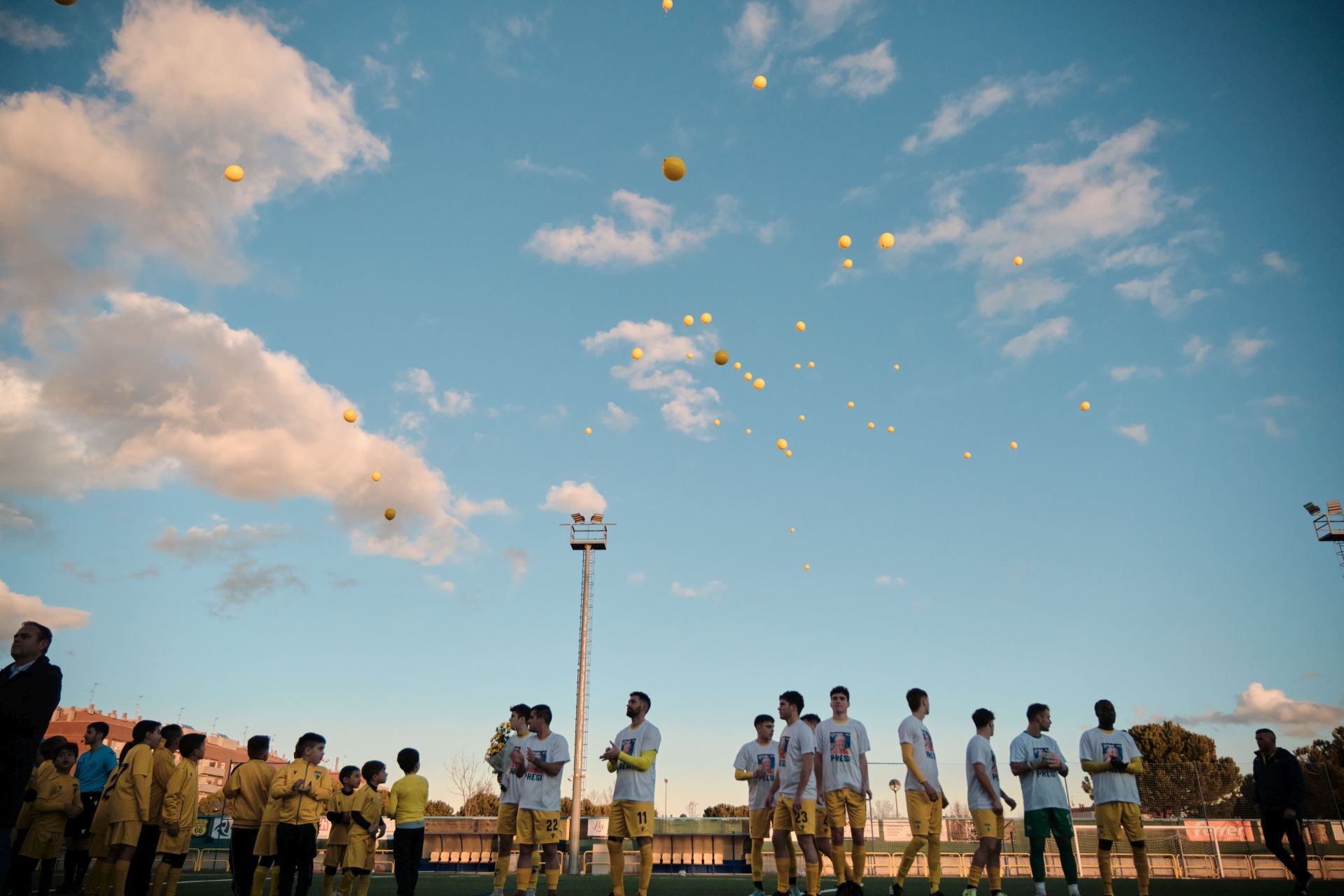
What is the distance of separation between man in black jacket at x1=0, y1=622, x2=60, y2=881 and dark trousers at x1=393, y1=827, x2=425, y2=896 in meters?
4.45

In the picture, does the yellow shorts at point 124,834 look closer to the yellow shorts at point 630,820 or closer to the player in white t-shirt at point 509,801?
the player in white t-shirt at point 509,801

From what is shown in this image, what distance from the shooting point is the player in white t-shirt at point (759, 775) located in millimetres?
9711

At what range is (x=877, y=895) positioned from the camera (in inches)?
404

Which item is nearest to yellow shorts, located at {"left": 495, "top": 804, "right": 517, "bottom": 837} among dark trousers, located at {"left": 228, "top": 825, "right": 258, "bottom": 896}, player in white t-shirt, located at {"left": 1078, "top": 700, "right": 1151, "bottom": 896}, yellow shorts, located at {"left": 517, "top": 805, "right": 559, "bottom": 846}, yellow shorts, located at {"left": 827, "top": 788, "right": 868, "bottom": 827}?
yellow shorts, located at {"left": 517, "top": 805, "right": 559, "bottom": 846}

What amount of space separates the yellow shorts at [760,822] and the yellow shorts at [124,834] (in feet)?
20.0

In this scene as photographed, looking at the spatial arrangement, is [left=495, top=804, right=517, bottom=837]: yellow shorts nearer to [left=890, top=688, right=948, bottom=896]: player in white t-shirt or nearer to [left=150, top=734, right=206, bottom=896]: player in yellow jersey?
[left=150, top=734, right=206, bottom=896]: player in yellow jersey

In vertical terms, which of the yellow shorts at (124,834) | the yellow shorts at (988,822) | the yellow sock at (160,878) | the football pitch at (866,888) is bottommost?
the football pitch at (866,888)

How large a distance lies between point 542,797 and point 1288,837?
322 inches

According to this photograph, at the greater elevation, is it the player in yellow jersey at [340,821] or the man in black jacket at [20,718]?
the man in black jacket at [20,718]

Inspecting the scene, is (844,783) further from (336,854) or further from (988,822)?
(336,854)

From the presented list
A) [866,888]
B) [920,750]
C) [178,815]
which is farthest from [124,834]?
[866,888]

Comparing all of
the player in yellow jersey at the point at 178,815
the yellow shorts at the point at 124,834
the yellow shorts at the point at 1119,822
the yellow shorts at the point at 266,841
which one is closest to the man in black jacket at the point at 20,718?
the yellow shorts at the point at 124,834

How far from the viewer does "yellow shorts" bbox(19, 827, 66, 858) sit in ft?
27.4

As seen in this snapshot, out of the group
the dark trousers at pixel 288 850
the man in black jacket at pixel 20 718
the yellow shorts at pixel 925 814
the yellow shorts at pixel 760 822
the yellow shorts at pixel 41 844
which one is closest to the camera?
the man in black jacket at pixel 20 718
